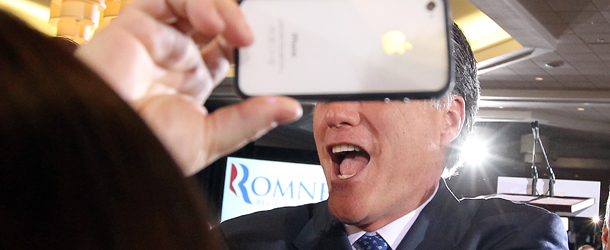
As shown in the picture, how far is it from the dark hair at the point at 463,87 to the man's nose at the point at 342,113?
0.74ft

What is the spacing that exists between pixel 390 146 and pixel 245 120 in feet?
2.27

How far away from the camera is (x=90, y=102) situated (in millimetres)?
261

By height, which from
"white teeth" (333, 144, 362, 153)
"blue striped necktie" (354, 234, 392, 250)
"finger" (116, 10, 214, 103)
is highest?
"finger" (116, 10, 214, 103)

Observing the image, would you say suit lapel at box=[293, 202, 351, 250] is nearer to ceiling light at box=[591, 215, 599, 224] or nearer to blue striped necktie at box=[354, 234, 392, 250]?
blue striped necktie at box=[354, 234, 392, 250]

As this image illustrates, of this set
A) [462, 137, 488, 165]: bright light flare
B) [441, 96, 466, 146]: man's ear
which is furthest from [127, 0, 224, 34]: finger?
[462, 137, 488, 165]: bright light flare

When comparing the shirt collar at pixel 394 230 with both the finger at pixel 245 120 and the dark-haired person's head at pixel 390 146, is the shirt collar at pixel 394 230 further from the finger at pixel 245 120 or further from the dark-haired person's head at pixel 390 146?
the finger at pixel 245 120

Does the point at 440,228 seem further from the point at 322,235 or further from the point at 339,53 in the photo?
the point at 339,53

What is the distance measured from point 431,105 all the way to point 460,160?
0.24 m

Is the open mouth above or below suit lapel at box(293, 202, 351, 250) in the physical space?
above

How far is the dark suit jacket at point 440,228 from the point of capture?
37.1 inches

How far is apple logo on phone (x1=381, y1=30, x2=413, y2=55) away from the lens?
59cm

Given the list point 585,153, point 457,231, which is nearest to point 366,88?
point 457,231

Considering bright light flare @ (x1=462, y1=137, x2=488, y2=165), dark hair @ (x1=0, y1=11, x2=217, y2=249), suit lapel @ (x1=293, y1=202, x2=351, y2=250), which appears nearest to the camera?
dark hair @ (x1=0, y1=11, x2=217, y2=249)

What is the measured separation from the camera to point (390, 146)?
3.82 ft
